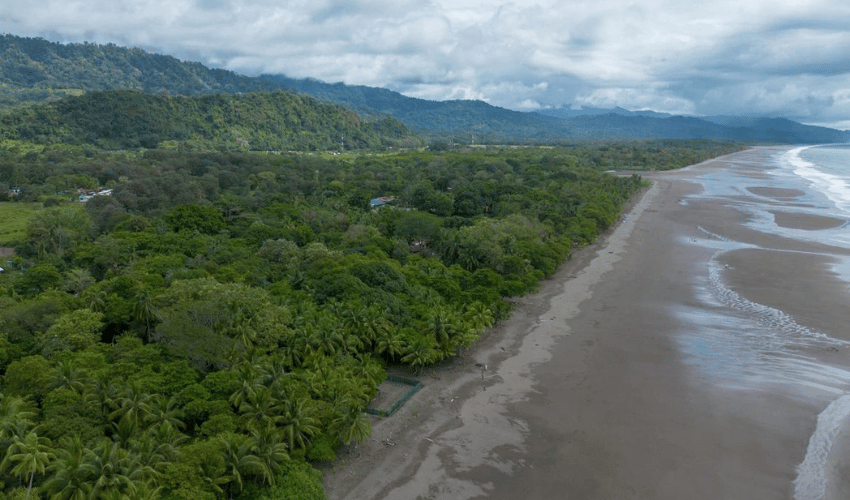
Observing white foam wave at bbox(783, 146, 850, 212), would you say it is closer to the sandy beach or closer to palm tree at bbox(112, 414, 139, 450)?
the sandy beach

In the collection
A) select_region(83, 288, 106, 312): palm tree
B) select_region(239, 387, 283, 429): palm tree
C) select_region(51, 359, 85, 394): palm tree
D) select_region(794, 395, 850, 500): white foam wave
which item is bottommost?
select_region(794, 395, 850, 500): white foam wave

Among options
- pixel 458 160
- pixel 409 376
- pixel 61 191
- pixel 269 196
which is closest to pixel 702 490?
pixel 409 376

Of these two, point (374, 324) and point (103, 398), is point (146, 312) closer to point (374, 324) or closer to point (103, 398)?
point (103, 398)

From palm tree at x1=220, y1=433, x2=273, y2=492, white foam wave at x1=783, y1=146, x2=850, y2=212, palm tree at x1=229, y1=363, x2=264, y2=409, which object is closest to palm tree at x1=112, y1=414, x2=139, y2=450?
palm tree at x1=229, y1=363, x2=264, y2=409

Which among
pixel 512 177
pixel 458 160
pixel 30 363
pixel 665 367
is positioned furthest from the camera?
pixel 458 160

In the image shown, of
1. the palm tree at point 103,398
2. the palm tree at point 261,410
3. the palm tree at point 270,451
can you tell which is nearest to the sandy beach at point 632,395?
the palm tree at point 270,451

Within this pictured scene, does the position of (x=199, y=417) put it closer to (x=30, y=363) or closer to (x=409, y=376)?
(x=30, y=363)
